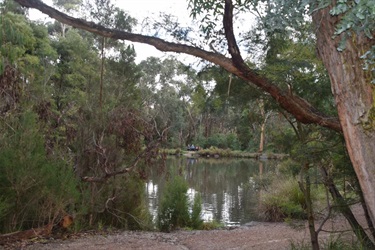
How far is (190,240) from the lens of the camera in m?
6.59

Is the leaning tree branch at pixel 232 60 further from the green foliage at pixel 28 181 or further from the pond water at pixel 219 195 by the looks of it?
the pond water at pixel 219 195

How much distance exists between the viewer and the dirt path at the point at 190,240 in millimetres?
5535

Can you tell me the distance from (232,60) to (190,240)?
4.27 metres

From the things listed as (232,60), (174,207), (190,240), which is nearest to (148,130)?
(174,207)

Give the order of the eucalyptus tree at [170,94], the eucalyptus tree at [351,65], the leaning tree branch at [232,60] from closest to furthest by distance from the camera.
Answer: the eucalyptus tree at [351,65] → the leaning tree branch at [232,60] → the eucalyptus tree at [170,94]

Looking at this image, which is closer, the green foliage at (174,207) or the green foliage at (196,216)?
the green foliage at (174,207)

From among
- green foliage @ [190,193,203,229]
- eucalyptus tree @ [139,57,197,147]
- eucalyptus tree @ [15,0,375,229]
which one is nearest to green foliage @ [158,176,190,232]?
green foliage @ [190,193,203,229]

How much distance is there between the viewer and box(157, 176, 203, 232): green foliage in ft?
26.0

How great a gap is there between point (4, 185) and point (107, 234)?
1.90m

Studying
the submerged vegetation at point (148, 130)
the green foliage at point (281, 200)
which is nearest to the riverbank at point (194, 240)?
the submerged vegetation at point (148, 130)

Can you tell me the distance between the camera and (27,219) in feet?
19.2

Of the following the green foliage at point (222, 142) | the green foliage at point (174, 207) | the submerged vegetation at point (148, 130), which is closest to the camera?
the submerged vegetation at point (148, 130)

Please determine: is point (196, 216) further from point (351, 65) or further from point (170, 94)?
point (170, 94)

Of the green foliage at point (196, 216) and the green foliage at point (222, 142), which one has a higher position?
the green foliage at point (222, 142)
